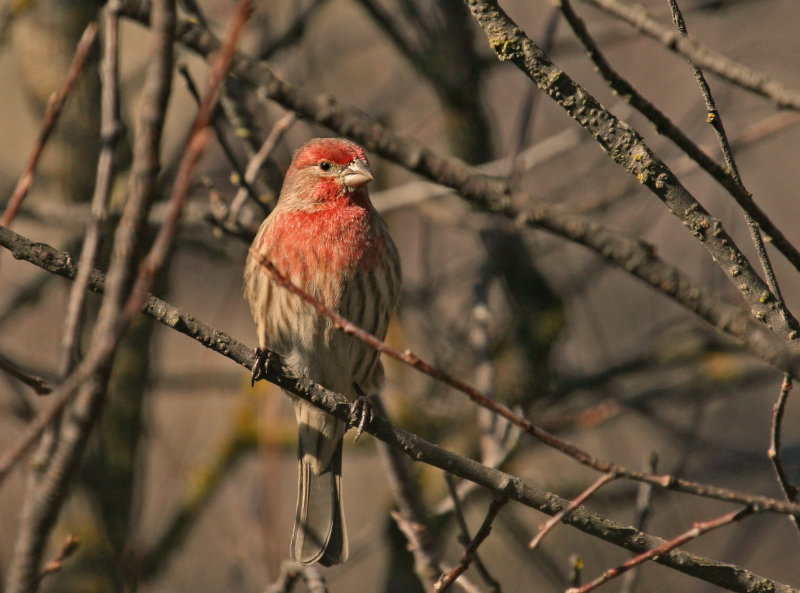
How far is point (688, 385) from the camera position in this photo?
6500 mm

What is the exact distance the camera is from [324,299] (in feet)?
16.2

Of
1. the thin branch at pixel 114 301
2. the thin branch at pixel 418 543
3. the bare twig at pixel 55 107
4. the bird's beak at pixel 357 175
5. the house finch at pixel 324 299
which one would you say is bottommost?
the thin branch at pixel 114 301

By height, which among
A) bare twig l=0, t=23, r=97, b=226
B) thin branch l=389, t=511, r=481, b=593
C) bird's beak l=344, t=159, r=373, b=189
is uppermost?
bird's beak l=344, t=159, r=373, b=189

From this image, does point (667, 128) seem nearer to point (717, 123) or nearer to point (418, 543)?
point (717, 123)

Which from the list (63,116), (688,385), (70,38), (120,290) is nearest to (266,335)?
(63,116)

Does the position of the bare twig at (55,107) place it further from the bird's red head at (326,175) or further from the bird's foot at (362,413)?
the bird's red head at (326,175)

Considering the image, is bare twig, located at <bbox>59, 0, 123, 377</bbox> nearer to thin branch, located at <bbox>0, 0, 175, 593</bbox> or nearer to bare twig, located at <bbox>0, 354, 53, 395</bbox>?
thin branch, located at <bbox>0, 0, 175, 593</bbox>

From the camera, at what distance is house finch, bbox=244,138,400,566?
4.99 m

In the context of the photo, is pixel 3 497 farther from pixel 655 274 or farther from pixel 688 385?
pixel 655 274

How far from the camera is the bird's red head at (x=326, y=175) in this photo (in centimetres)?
536

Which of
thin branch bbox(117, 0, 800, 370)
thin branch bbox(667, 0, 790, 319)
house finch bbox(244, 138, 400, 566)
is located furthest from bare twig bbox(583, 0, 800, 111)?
house finch bbox(244, 138, 400, 566)

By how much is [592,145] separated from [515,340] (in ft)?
8.59

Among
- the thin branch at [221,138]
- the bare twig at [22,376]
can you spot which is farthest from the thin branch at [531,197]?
the thin branch at [221,138]

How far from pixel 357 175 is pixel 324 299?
82 centimetres
